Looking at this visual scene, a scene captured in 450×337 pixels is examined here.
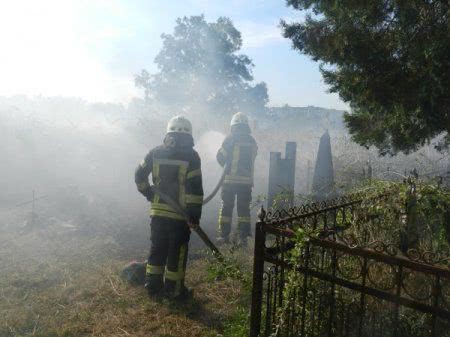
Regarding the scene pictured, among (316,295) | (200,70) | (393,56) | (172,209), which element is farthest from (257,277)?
(200,70)

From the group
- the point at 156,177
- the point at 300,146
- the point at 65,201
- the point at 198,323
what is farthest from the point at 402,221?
the point at 300,146

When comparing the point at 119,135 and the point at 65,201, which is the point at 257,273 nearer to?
the point at 65,201

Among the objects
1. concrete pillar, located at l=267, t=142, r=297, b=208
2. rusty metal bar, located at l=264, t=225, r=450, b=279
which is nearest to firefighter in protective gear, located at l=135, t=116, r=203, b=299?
rusty metal bar, located at l=264, t=225, r=450, b=279

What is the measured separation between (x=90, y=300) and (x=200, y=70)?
25216 mm

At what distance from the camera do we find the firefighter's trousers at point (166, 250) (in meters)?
4.64

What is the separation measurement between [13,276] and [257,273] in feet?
13.0

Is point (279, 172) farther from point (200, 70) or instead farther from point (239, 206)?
point (200, 70)

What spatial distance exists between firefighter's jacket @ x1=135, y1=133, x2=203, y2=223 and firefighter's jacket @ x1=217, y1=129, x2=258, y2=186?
2.60m

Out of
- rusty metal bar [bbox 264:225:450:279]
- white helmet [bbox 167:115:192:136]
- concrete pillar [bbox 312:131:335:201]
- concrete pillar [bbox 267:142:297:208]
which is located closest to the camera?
rusty metal bar [bbox 264:225:450:279]

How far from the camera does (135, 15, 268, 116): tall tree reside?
2778cm

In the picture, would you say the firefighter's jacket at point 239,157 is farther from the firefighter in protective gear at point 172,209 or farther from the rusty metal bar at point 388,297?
the rusty metal bar at point 388,297

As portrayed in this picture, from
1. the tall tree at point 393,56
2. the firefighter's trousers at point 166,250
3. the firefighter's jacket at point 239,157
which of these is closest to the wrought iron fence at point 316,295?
the firefighter's trousers at point 166,250

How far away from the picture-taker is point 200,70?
28.3 metres

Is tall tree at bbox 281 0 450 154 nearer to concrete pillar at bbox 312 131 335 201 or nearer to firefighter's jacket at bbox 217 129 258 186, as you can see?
firefighter's jacket at bbox 217 129 258 186
